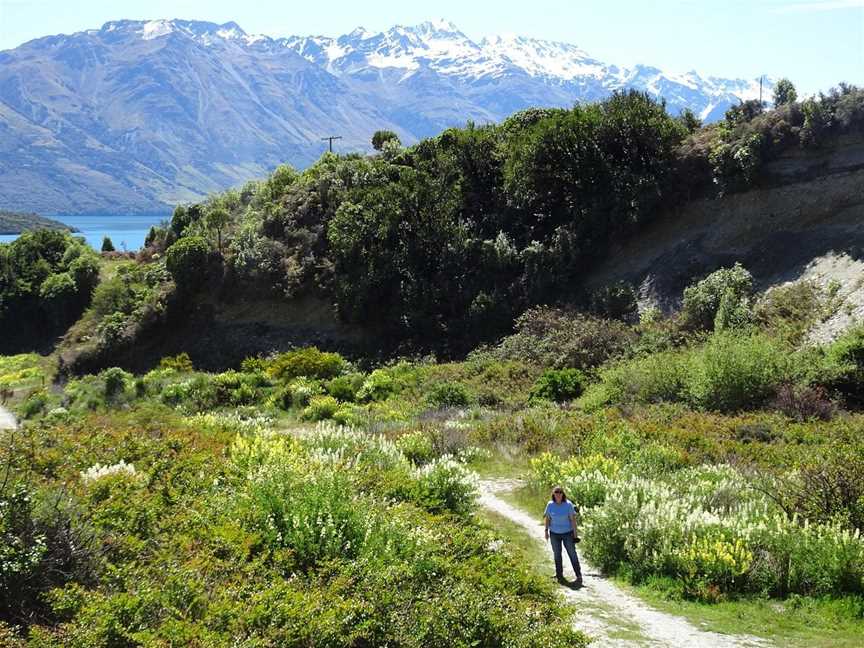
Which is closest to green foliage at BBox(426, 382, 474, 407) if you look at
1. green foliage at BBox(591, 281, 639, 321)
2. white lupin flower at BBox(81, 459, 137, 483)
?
green foliage at BBox(591, 281, 639, 321)

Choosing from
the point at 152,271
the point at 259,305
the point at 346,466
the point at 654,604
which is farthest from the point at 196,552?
the point at 152,271

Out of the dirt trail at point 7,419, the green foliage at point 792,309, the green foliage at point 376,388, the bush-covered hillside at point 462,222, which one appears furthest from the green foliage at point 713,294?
the dirt trail at point 7,419

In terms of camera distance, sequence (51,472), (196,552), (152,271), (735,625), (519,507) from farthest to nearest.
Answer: (152,271) → (519,507) → (51,472) → (735,625) → (196,552)

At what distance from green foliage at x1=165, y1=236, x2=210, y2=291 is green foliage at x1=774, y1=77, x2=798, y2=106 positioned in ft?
99.7

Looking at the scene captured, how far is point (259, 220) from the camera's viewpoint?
136 feet

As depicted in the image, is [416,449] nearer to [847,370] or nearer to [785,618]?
[785,618]

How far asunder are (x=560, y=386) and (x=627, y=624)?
50.5ft

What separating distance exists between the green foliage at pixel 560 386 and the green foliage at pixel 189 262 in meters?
24.4

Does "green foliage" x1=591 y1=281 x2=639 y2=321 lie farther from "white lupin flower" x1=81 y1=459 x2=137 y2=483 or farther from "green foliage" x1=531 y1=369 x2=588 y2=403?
"white lupin flower" x1=81 y1=459 x2=137 y2=483

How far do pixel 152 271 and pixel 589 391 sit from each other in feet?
104

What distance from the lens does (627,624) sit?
317 inches

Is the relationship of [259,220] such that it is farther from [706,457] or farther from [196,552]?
[196,552]

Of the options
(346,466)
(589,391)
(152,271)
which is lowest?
(589,391)

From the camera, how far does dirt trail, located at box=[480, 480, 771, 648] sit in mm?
7539
